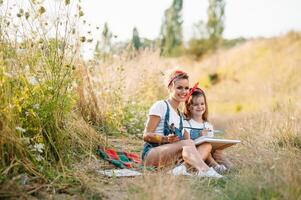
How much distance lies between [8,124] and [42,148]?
0.40 meters

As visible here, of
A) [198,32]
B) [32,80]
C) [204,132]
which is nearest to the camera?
[32,80]

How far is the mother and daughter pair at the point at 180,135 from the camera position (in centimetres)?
469

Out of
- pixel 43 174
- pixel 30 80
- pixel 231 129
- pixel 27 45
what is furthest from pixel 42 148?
pixel 231 129

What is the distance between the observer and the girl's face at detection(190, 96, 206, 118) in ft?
17.7

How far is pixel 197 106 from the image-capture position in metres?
5.41

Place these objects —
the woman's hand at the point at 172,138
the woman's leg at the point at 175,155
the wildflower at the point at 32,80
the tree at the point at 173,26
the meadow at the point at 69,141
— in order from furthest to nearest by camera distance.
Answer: the tree at the point at 173,26
the woman's hand at the point at 172,138
the woman's leg at the point at 175,155
the wildflower at the point at 32,80
the meadow at the point at 69,141

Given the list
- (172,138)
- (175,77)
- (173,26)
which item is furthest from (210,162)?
(173,26)

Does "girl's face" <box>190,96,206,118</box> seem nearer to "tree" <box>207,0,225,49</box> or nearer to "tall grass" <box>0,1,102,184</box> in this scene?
"tall grass" <box>0,1,102,184</box>

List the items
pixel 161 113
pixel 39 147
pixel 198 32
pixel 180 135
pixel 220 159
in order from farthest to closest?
pixel 198 32
pixel 220 159
pixel 180 135
pixel 161 113
pixel 39 147

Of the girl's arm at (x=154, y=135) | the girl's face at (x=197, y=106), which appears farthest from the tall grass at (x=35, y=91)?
the girl's face at (x=197, y=106)

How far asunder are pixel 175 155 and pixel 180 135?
1.08 feet

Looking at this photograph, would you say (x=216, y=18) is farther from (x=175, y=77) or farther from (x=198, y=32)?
(x=175, y=77)

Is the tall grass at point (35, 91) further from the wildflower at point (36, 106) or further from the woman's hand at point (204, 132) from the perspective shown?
the woman's hand at point (204, 132)

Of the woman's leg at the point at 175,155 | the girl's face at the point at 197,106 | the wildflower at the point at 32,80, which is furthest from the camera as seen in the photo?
the girl's face at the point at 197,106
